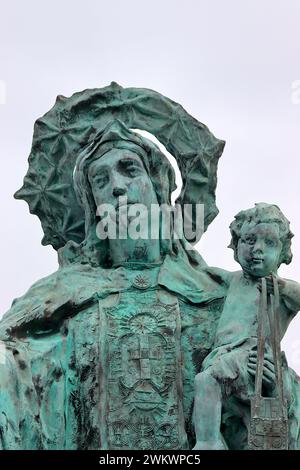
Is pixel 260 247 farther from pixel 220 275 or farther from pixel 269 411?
pixel 269 411

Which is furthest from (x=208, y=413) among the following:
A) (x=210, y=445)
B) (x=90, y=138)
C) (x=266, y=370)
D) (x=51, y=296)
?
(x=90, y=138)

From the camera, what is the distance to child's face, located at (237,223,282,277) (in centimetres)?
2056

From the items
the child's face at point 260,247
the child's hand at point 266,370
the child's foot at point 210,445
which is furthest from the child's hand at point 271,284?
the child's foot at point 210,445

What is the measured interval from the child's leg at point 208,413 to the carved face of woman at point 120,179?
1817 millimetres

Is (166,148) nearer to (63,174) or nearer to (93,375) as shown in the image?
(63,174)

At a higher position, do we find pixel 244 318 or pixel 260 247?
pixel 260 247

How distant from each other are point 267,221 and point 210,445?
5.53ft

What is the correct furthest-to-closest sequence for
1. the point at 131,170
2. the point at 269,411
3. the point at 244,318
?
1. the point at 131,170
2. the point at 244,318
3. the point at 269,411

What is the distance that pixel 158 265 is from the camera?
70.4 feet

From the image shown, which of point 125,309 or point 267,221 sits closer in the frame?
point 267,221

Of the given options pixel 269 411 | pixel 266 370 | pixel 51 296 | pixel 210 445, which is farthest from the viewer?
pixel 51 296

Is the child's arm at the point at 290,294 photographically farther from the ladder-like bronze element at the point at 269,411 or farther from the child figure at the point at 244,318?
the ladder-like bronze element at the point at 269,411

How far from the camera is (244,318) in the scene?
2078 cm
